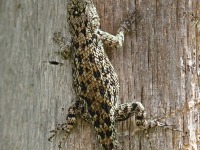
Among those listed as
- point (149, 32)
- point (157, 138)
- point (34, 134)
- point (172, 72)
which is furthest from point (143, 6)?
point (34, 134)

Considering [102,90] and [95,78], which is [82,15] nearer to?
[95,78]

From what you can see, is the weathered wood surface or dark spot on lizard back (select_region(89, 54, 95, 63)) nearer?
the weathered wood surface

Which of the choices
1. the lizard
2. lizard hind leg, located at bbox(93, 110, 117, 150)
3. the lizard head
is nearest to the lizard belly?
the lizard

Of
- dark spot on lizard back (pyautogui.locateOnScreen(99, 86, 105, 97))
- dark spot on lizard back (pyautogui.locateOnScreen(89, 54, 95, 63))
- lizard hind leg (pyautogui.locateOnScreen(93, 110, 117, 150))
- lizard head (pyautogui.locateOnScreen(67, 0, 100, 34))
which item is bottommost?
lizard hind leg (pyautogui.locateOnScreen(93, 110, 117, 150))

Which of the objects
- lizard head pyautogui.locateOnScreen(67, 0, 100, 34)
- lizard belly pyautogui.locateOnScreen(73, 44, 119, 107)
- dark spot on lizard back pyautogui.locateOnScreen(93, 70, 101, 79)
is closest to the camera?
lizard belly pyautogui.locateOnScreen(73, 44, 119, 107)

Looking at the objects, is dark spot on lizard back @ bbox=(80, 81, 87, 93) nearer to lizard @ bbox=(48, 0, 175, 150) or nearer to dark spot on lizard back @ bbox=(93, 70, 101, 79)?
lizard @ bbox=(48, 0, 175, 150)

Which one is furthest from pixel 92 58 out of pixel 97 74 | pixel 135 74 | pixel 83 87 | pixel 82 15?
pixel 82 15

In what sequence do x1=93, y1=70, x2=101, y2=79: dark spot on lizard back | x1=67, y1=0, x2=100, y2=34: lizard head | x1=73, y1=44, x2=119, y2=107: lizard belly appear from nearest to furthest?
x1=73, y1=44, x2=119, y2=107: lizard belly → x1=93, y1=70, x2=101, y2=79: dark spot on lizard back → x1=67, y1=0, x2=100, y2=34: lizard head
